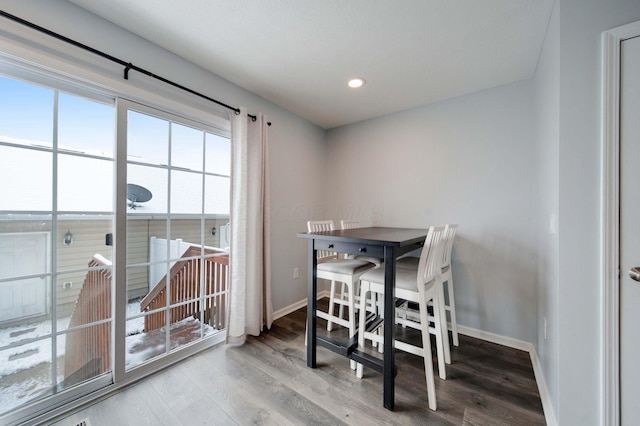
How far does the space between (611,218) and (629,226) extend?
75 mm

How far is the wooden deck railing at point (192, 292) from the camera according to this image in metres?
1.86

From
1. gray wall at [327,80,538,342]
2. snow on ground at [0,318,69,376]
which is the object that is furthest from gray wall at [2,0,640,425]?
snow on ground at [0,318,69,376]

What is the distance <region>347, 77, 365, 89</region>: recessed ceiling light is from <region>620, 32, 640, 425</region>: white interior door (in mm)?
1574

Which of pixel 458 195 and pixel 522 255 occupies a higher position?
pixel 458 195

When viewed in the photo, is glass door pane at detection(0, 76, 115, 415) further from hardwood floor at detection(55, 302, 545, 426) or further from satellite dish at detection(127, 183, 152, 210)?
hardwood floor at detection(55, 302, 545, 426)

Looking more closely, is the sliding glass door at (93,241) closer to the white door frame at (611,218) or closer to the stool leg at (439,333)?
the stool leg at (439,333)

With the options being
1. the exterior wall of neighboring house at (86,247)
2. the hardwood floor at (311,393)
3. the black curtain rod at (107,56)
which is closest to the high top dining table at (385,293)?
the hardwood floor at (311,393)

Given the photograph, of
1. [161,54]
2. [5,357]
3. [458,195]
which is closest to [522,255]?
[458,195]

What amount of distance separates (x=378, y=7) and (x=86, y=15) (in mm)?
1768

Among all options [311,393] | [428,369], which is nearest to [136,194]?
[311,393]

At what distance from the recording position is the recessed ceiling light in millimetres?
2197

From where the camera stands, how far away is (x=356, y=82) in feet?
7.35

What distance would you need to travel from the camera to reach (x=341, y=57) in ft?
6.16

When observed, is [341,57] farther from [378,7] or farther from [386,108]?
[386,108]
